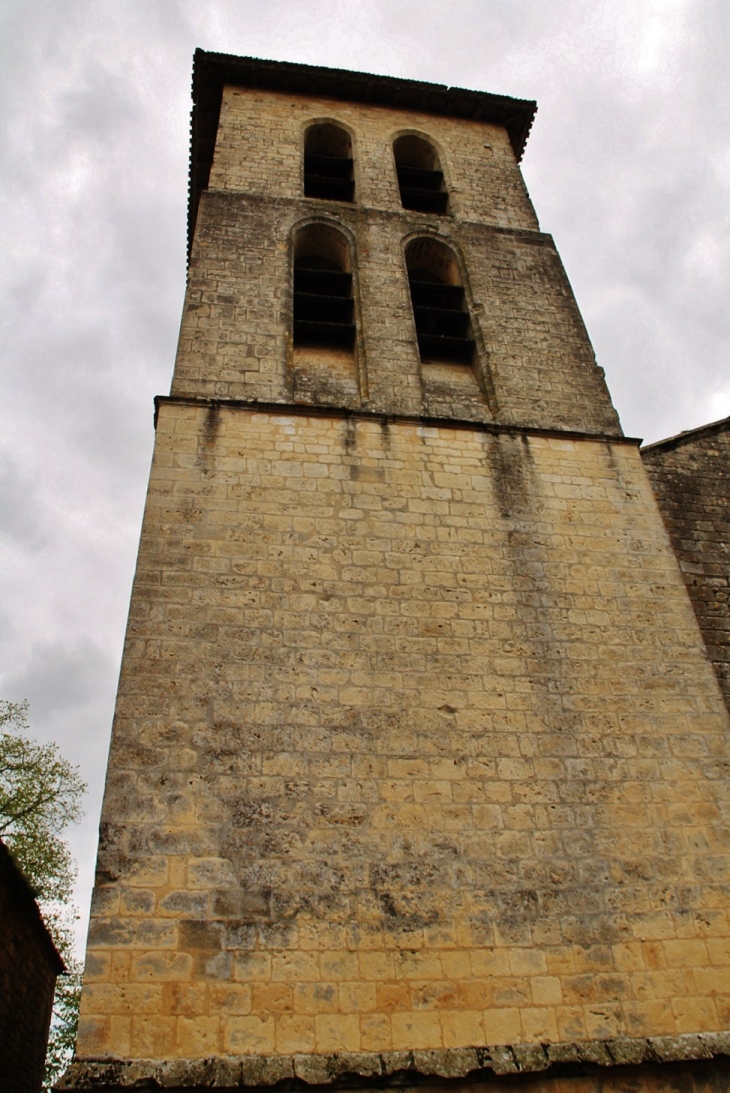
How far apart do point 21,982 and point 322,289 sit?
24.5 ft

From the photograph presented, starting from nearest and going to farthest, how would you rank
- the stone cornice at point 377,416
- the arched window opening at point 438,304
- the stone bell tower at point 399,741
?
the stone bell tower at point 399,741, the stone cornice at point 377,416, the arched window opening at point 438,304

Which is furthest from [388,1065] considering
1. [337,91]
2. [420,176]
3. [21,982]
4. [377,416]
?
[337,91]

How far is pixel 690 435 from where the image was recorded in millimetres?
7105

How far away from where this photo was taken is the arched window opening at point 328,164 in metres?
9.80

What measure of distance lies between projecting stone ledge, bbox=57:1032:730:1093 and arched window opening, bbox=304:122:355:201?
9.06 m

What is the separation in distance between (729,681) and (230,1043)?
12.6 ft

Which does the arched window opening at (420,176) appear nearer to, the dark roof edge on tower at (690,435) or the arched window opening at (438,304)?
the arched window opening at (438,304)

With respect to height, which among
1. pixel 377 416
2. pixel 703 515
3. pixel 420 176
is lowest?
pixel 703 515

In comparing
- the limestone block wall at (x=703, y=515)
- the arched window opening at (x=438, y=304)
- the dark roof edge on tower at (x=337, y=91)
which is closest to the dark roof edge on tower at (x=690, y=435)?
the limestone block wall at (x=703, y=515)

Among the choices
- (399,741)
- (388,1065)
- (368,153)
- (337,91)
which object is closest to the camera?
(388,1065)

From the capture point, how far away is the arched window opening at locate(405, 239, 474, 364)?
25.4 ft

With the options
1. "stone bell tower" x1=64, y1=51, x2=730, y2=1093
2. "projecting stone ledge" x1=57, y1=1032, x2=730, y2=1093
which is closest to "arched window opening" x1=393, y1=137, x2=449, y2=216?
"stone bell tower" x1=64, y1=51, x2=730, y2=1093

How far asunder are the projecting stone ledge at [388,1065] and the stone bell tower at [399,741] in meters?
0.01

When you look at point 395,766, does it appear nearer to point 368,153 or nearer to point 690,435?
point 690,435
